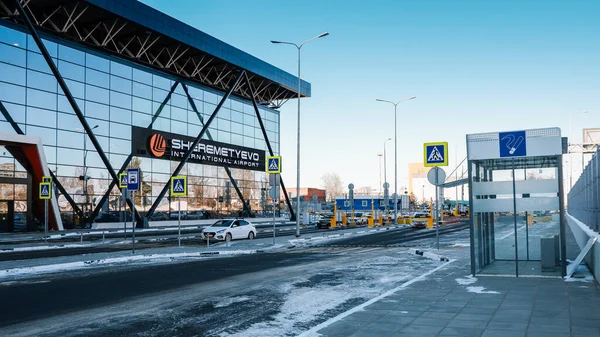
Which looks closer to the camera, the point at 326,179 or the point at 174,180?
the point at 174,180

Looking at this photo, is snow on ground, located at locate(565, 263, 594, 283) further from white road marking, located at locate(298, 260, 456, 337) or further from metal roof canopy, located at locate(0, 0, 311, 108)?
metal roof canopy, located at locate(0, 0, 311, 108)

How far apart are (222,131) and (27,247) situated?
36.9 meters

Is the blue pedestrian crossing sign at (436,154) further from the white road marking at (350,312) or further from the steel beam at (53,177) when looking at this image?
the steel beam at (53,177)

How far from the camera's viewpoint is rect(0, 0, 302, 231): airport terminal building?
39.8 meters

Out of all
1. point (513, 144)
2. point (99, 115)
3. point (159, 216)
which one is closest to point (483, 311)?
point (513, 144)

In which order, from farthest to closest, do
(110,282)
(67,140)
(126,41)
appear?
(126,41) < (67,140) < (110,282)

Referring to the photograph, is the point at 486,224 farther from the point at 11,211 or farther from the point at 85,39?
the point at 85,39

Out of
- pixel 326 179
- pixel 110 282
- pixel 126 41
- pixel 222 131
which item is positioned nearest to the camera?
pixel 110 282

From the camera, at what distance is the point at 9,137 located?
36.9 m

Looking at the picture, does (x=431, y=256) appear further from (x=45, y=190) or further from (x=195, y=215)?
(x=195, y=215)

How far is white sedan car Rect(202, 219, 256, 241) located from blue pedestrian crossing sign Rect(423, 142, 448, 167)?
44.2 feet

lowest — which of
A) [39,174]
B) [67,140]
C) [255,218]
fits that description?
[255,218]

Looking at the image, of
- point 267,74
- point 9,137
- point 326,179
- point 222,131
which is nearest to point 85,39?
point 9,137

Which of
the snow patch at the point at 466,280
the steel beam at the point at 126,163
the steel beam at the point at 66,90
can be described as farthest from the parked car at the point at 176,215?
the snow patch at the point at 466,280
